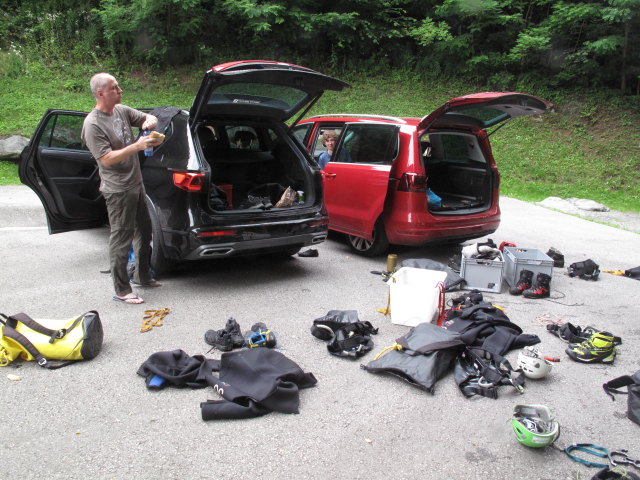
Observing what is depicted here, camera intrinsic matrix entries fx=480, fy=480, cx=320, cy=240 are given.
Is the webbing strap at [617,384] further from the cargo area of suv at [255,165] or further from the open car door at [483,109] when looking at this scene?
the cargo area of suv at [255,165]

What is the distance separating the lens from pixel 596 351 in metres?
3.64

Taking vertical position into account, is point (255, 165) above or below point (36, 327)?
above

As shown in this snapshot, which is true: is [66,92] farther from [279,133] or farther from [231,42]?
[279,133]

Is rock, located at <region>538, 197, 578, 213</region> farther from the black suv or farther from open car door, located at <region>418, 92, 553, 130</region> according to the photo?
the black suv

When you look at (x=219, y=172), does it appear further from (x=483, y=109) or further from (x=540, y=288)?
(x=540, y=288)

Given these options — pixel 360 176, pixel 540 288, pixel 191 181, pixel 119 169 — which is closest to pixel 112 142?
pixel 119 169

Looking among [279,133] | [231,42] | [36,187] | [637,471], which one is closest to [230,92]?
[279,133]

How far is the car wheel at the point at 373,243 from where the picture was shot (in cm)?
595

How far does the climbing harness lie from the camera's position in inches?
156

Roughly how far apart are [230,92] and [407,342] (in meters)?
2.92

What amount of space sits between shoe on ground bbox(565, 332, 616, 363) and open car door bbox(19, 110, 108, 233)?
500cm

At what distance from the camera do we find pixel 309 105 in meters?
5.54

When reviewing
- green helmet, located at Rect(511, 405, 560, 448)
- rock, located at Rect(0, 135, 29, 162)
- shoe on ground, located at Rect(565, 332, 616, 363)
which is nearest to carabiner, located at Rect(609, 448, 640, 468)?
green helmet, located at Rect(511, 405, 560, 448)

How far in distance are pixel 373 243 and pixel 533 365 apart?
3029 mm
